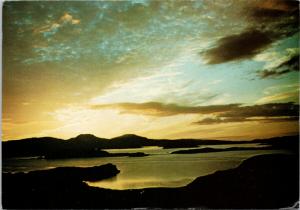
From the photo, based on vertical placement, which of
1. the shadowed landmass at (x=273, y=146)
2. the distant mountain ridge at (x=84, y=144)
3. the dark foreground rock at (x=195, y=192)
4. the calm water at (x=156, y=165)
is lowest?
the dark foreground rock at (x=195, y=192)

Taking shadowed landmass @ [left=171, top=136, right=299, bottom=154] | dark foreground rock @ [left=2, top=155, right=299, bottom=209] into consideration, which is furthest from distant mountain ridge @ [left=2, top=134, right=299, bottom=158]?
dark foreground rock @ [left=2, top=155, right=299, bottom=209]

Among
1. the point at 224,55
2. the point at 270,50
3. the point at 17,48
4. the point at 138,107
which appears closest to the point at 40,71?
the point at 17,48

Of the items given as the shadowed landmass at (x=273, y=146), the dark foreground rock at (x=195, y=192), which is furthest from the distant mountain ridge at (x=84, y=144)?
the dark foreground rock at (x=195, y=192)

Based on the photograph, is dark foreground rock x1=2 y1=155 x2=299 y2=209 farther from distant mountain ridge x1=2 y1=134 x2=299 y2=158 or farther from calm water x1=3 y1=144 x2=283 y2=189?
distant mountain ridge x1=2 y1=134 x2=299 y2=158

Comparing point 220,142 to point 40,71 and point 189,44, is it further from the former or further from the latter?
point 40,71

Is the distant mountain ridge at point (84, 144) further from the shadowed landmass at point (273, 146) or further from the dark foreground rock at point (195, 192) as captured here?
the dark foreground rock at point (195, 192)
